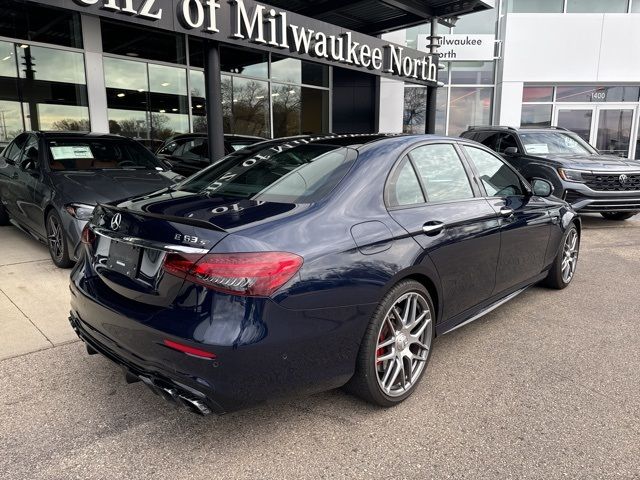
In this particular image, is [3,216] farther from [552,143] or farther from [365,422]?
[552,143]

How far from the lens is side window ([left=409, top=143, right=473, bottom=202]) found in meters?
3.28

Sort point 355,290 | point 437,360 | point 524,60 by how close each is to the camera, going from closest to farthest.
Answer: point 355,290 → point 437,360 → point 524,60

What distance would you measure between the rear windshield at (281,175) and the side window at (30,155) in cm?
353

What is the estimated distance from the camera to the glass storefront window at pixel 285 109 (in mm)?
15336

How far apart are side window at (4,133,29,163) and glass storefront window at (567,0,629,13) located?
17257 mm

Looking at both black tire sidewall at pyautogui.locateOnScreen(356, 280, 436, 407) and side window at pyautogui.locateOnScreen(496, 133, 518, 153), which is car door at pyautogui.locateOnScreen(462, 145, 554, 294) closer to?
black tire sidewall at pyautogui.locateOnScreen(356, 280, 436, 407)

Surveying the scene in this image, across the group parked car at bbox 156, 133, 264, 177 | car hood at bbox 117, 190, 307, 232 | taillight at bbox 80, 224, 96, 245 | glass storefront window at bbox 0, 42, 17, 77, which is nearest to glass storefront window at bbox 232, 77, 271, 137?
parked car at bbox 156, 133, 264, 177

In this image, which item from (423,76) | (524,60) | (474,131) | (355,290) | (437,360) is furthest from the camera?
(524,60)

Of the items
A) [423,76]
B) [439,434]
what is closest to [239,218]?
[439,434]

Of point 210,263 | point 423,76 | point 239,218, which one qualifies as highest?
point 423,76

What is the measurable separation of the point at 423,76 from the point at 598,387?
10052 mm

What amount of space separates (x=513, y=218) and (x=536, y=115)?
51.0 ft

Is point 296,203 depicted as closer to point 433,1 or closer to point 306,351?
point 306,351

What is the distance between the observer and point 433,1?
11914mm
